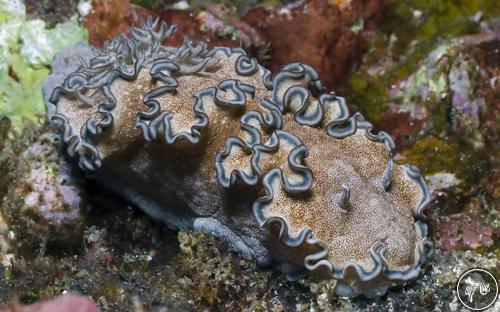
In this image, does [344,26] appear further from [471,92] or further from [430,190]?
[430,190]

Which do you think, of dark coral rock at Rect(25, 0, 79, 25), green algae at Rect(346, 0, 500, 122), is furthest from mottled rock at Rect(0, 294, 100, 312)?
dark coral rock at Rect(25, 0, 79, 25)

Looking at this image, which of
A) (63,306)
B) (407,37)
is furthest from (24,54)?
(407,37)

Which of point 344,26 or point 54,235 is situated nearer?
point 54,235

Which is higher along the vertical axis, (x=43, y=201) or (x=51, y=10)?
(x=51, y=10)

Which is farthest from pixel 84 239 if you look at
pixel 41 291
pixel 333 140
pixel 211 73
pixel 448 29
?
pixel 448 29

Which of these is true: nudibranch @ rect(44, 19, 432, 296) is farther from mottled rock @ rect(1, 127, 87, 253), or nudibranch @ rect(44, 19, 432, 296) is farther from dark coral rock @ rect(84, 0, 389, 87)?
dark coral rock @ rect(84, 0, 389, 87)

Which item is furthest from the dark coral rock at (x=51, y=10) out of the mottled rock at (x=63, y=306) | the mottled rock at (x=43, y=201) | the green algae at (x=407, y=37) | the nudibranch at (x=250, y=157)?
the mottled rock at (x=63, y=306)

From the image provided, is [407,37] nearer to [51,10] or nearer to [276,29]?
[276,29]

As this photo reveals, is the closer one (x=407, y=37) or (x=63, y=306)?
(x=63, y=306)

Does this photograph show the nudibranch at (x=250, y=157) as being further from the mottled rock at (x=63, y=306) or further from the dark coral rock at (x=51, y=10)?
the mottled rock at (x=63, y=306)
